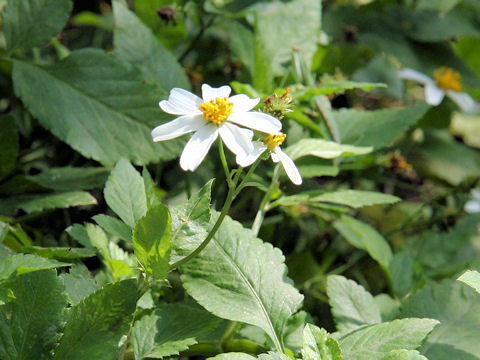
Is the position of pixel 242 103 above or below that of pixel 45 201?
above

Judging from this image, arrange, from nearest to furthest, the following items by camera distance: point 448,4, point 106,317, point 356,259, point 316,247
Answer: point 106,317
point 356,259
point 316,247
point 448,4

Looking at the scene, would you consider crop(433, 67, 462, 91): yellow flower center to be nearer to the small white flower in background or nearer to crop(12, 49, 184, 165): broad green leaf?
the small white flower in background

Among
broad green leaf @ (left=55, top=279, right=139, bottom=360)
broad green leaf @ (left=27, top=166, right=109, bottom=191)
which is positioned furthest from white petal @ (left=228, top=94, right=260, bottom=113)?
broad green leaf @ (left=27, top=166, right=109, bottom=191)

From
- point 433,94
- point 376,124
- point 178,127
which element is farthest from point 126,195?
point 433,94

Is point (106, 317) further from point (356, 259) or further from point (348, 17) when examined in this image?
point (348, 17)

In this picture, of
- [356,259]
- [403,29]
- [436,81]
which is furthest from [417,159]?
[356,259]

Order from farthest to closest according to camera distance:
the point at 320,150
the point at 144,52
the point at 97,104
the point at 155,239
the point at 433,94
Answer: the point at 433,94 → the point at 144,52 → the point at 97,104 → the point at 320,150 → the point at 155,239

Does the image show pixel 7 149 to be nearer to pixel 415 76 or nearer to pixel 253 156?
pixel 253 156
